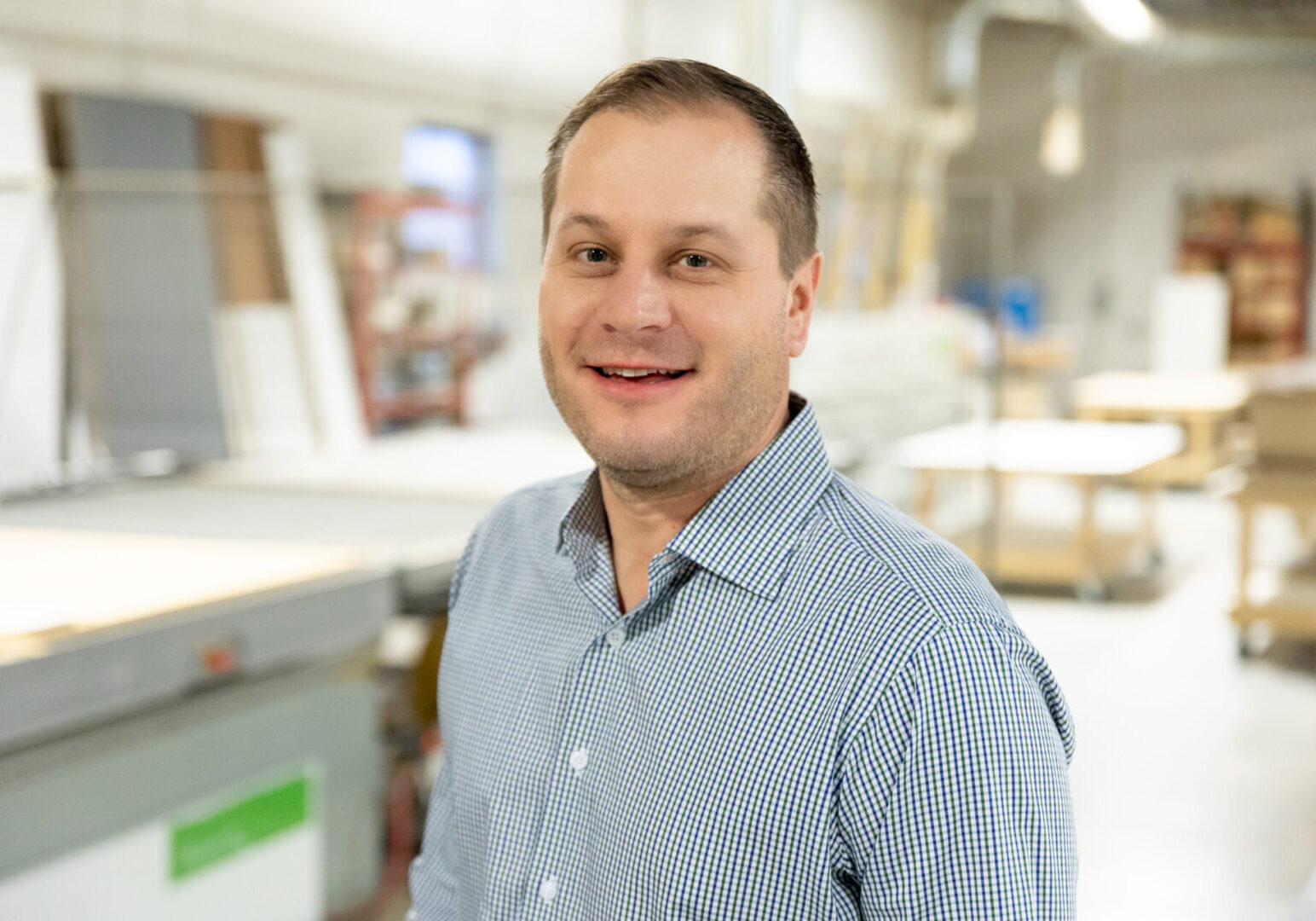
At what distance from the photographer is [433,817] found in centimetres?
137

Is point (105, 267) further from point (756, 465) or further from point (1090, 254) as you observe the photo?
point (1090, 254)

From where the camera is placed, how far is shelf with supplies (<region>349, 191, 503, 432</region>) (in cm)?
390

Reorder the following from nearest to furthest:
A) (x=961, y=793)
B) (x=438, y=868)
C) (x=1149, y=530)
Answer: (x=961, y=793) → (x=438, y=868) → (x=1149, y=530)

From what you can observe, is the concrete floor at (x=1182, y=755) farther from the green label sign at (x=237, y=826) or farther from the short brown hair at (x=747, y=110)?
the short brown hair at (x=747, y=110)

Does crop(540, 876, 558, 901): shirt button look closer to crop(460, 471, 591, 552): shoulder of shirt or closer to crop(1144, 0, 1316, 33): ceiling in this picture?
crop(460, 471, 591, 552): shoulder of shirt

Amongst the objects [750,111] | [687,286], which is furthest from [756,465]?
[750,111]

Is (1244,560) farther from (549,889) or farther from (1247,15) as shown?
(1247,15)

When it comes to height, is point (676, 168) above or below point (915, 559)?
above

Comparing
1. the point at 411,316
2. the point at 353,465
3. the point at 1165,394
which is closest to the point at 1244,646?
the point at 1165,394

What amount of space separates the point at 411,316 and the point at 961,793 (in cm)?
353

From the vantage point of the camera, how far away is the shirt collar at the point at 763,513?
108 cm

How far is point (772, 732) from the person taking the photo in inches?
39.6

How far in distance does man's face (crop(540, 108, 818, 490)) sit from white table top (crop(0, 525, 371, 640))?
131 cm

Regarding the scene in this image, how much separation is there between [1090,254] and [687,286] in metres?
14.1
